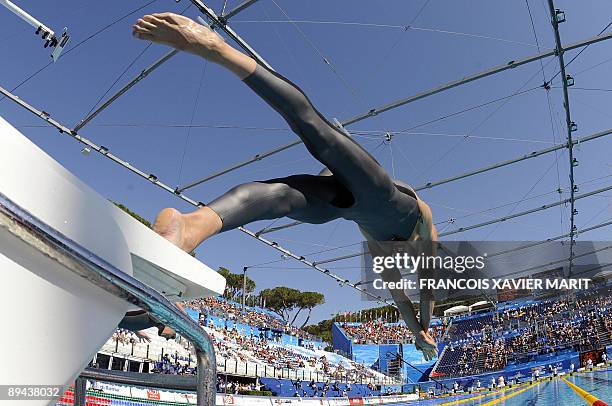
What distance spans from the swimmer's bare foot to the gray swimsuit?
0.50 feet

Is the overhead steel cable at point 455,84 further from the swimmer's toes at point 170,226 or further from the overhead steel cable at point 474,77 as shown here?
the swimmer's toes at point 170,226

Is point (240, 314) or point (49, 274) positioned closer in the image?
point (49, 274)

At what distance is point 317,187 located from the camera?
5.76ft

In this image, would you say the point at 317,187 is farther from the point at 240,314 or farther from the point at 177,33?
the point at 240,314

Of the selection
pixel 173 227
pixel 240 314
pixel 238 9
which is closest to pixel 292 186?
pixel 173 227

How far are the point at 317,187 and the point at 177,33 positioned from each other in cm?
77

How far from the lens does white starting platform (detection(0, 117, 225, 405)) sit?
1.90 feet

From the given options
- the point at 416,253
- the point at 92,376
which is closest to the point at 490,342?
the point at 416,253

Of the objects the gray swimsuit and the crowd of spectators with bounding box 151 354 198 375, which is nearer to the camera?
the gray swimsuit

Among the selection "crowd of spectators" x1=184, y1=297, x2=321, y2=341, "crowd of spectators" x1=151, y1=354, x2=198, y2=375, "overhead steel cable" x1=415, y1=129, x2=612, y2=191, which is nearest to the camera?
"overhead steel cable" x1=415, y1=129, x2=612, y2=191

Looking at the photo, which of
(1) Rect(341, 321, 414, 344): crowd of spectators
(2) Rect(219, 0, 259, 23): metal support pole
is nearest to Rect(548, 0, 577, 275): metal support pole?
(2) Rect(219, 0, 259, 23): metal support pole

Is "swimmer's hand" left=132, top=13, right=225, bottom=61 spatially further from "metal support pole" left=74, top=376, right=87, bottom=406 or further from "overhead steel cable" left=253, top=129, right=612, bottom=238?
"overhead steel cable" left=253, top=129, right=612, bottom=238

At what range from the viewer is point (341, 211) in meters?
1.88

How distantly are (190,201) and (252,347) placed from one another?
45.8 ft
